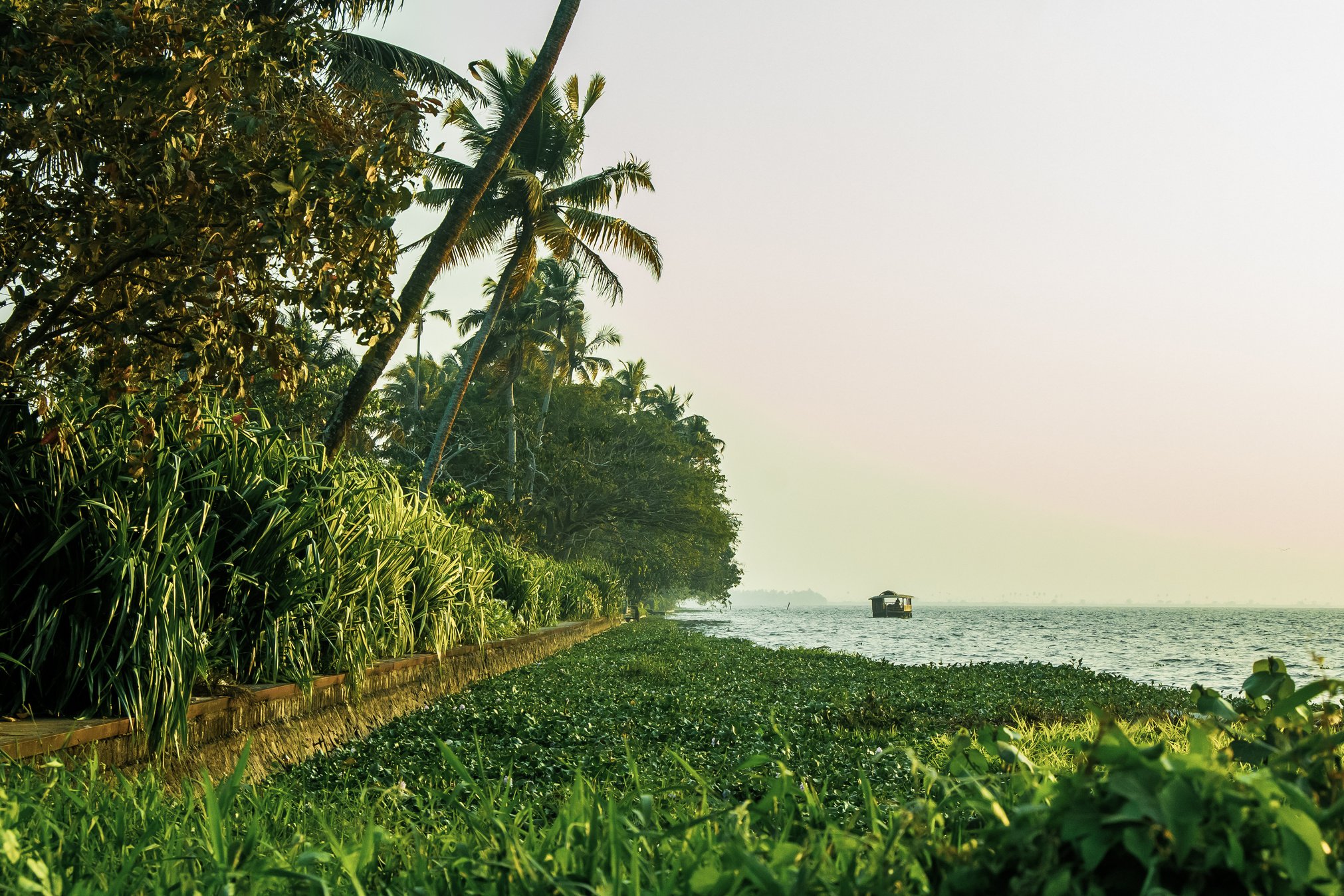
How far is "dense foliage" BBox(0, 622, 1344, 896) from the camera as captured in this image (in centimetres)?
135

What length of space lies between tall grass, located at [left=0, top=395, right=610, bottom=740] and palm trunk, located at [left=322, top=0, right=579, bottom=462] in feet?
Answer: 5.95

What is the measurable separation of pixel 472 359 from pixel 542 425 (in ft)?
58.5

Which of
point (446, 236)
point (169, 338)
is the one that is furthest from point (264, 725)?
point (446, 236)

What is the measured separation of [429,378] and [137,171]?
1870 inches

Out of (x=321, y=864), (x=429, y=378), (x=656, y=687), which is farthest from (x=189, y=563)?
(x=429, y=378)

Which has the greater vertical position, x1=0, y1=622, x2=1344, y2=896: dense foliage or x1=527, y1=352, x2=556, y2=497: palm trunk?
x1=527, y1=352, x2=556, y2=497: palm trunk

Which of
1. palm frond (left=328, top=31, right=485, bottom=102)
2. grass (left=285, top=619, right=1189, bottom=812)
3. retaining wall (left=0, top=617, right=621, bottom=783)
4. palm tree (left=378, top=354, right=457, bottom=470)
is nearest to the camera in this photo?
retaining wall (left=0, top=617, right=621, bottom=783)

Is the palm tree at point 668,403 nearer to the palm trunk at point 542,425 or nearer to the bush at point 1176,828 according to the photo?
the palm trunk at point 542,425

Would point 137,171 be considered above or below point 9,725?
above

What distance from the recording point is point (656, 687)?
9.77 m

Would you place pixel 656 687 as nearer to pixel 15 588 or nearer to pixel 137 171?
pixel 15 588

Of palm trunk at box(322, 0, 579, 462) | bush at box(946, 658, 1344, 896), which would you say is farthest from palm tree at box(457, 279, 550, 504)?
bush at box(946, 658, 1344, 896)

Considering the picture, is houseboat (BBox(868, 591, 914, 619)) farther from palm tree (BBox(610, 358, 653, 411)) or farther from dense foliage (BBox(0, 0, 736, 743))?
dense foliage (BBox(0, 0, 736, 743))

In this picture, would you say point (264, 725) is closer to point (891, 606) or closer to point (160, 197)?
point (160, 197)
